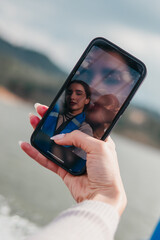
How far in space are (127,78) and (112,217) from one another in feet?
2.35

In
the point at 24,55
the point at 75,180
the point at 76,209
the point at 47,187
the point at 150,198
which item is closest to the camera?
the point at 76,209

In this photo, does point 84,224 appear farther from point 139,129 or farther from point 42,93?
point 139,129

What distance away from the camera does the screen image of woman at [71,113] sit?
1396 millimetres

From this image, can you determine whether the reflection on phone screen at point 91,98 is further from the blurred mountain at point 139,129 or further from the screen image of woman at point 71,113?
the blurred mountain at point 139,129

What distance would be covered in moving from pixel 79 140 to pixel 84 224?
22.0 inches

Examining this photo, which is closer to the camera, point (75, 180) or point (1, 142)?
point (75, 180)

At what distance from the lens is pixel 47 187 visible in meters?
4.61

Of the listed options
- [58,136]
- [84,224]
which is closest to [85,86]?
[58,136]

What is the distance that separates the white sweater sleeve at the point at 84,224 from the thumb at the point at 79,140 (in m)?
0.39

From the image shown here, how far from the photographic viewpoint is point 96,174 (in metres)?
1.20

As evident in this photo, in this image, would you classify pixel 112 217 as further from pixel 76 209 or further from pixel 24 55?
pixel 24 55

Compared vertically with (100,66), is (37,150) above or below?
below

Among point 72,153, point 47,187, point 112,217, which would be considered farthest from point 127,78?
point 47,187

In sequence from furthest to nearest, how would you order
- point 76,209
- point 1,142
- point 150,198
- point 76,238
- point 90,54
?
1. point 150,198
2. point 1,142
3. point 90,54
4. point 76,209
5. point 76,238
